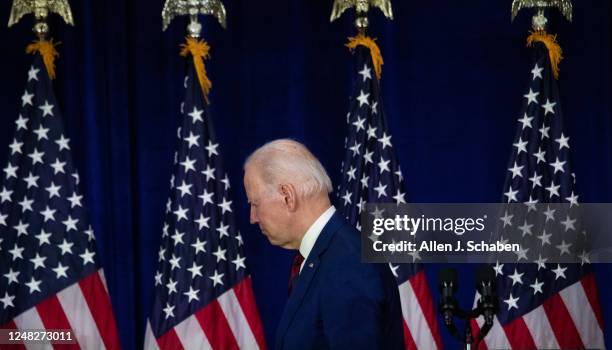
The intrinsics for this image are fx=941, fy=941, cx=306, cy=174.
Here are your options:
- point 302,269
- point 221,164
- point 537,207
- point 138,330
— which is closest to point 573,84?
point 537,207

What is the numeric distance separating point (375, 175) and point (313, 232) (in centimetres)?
230

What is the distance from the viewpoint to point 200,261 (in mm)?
4805

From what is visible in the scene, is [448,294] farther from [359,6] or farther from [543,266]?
[359,6]

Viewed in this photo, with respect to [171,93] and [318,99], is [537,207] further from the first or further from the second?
[171,93]

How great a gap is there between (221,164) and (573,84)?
2071 millimetres

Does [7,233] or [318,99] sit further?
[318,99]

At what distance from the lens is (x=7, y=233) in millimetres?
4754

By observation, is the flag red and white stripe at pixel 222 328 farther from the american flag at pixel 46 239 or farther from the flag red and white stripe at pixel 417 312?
the flag red and white stripe at pixel 417 312

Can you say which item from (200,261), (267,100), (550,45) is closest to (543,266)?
(550,45)

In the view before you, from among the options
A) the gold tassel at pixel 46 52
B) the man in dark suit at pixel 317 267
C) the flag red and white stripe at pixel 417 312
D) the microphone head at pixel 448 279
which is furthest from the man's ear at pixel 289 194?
the gold tassel at pixel 46 52

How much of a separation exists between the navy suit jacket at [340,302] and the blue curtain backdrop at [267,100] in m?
2.95

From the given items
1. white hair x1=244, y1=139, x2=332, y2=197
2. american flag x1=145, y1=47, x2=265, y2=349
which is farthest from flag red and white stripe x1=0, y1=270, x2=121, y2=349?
white hair x1=244, y1=139, x2=332, y2=197

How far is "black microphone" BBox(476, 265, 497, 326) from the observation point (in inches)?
112

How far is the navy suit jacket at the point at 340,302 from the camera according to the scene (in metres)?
2.37
